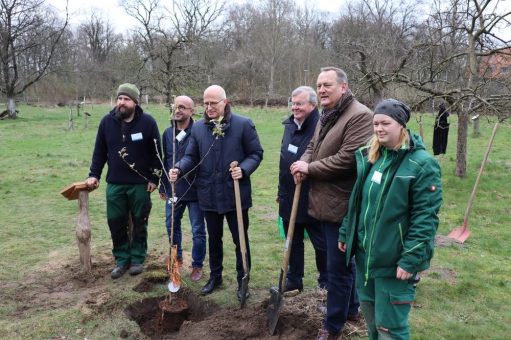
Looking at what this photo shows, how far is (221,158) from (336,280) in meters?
1.58

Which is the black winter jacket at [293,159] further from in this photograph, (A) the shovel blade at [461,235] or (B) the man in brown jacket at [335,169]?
(A) the shovel blade at [461,235]

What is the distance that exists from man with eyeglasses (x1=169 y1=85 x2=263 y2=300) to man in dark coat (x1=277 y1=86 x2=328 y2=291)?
31 centimetres

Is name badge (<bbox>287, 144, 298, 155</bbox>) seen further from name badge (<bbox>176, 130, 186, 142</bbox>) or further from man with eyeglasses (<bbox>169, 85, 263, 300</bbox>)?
name badge (<bbox>176, 130, 186, 142</bbox>)

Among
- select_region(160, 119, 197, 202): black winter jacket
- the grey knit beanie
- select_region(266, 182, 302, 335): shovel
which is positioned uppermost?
the grey knit beanie

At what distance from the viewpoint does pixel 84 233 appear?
16.9 ft

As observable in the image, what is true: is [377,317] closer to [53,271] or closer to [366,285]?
[366,285]

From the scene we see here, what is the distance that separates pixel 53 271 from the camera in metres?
5.34

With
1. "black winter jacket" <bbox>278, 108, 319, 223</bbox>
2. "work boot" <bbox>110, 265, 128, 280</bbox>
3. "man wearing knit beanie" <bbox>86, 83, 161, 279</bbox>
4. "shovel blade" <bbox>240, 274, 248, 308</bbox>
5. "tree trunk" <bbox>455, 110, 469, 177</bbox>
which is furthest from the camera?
"tree trunk" <bbox>455, 110, 469, 177</bbox>

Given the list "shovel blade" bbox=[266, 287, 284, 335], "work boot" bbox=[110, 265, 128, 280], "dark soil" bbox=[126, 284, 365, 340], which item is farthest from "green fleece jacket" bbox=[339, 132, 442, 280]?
"work boot" bbox=[110, 265, 128, 280]

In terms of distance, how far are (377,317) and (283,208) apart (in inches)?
65.6

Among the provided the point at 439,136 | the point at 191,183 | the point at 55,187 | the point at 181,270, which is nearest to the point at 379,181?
the point at 191,183

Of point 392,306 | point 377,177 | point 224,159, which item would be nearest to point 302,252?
point 224,159

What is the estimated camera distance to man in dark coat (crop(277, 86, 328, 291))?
4.01 metres

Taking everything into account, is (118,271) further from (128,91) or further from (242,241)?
(128,91)
